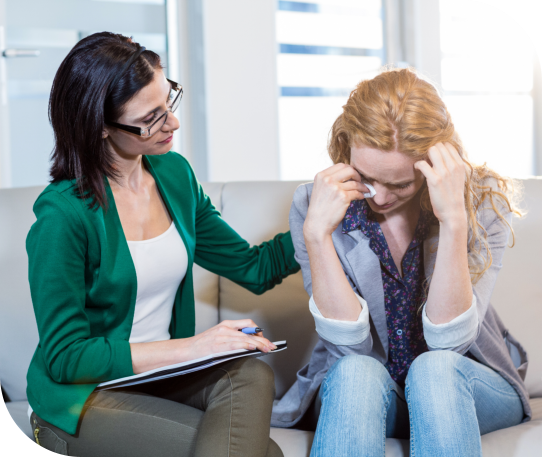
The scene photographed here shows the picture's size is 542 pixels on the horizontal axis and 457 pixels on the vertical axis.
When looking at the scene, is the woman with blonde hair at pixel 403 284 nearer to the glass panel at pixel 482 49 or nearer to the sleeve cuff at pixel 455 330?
the sleeve cuff at pixel 455 330

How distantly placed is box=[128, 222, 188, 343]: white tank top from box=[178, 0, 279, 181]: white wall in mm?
1136

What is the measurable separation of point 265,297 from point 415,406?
0.60 m

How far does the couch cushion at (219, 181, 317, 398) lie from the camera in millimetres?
1383

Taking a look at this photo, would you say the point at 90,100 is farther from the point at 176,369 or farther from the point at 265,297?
the point at 265,297

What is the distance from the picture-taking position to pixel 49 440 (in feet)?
3.02

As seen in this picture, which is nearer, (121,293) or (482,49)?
(121,293)

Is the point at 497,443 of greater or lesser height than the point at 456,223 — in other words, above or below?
below

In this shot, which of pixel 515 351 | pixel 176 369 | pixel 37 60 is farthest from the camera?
pixel 37 60

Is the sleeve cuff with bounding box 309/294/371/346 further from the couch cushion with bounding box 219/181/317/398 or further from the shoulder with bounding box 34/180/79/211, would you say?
the shoulder with bounding box 34/180/79/211

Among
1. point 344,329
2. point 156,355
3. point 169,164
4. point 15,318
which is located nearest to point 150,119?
point 169,164

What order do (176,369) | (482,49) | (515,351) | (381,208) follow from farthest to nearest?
(482,49)
(515,351)
(381,208)
(176,369)

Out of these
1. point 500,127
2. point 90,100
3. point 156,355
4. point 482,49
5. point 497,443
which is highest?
point 482,49

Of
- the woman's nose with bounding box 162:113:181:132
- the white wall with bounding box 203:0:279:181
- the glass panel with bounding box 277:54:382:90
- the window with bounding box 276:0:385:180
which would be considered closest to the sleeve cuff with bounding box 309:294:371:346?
the woman's nose with bounding box 162:113:181:132

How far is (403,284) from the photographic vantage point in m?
1.11
